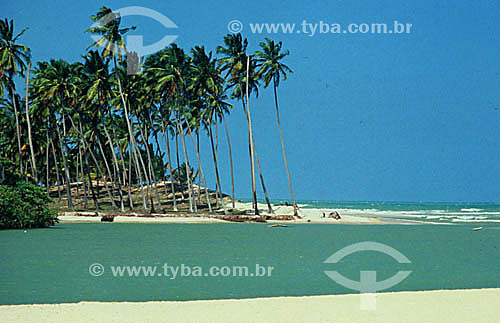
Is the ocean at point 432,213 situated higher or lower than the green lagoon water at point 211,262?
lower

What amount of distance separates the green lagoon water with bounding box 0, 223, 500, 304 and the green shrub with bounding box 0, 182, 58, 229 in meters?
2.21

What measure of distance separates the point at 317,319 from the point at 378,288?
4587 mm

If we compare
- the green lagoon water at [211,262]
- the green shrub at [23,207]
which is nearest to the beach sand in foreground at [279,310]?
the green lagoon water at [211,262]

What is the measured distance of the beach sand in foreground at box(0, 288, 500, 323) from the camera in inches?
382

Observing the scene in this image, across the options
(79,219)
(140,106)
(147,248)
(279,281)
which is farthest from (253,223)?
(279,281)

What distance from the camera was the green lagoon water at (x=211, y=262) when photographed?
13164 mm

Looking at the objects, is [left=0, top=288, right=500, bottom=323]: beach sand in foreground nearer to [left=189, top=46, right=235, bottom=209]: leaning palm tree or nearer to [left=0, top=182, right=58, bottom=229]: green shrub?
[left=0, top=182, right=58, bottom=229]: green shrub

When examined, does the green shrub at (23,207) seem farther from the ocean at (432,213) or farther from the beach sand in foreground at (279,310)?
the ocean at (432,213)

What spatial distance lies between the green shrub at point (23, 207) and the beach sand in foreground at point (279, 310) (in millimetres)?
22502

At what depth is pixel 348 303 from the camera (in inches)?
443

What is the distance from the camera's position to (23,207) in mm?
32125

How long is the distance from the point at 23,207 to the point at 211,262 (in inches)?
689

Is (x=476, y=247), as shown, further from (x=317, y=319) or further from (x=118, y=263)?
(x=317, y=319)

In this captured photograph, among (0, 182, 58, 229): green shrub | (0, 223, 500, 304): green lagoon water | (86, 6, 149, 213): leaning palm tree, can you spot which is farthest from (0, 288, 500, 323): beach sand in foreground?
(86, 6, 149, 213): leaning palm tree
